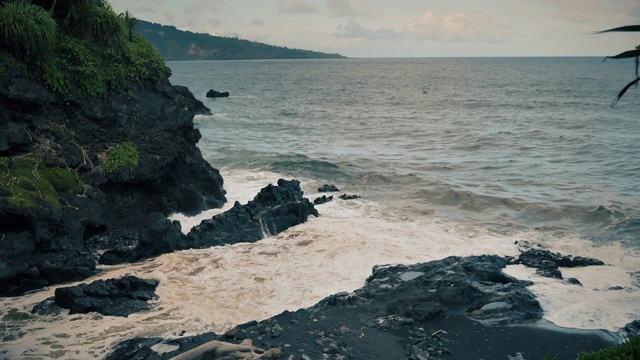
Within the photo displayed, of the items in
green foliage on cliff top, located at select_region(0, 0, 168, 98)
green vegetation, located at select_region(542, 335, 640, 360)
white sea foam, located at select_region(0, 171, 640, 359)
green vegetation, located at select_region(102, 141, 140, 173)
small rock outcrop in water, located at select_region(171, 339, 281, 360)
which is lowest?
white sea foam, located at select_region(0, 171, 640, 359)

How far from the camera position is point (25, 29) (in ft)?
61.8

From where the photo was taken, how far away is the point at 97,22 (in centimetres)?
2219

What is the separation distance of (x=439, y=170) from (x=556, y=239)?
46.6ft

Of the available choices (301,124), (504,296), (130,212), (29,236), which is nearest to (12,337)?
(29,236)

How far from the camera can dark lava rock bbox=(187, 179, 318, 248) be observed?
19781mm

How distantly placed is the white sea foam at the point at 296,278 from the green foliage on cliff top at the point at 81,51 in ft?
23.6

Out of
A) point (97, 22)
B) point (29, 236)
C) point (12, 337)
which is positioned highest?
point (97, 22)

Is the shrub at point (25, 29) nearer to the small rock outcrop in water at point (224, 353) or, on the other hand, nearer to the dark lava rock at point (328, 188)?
the small rock outcrop in water at point (224, 353)

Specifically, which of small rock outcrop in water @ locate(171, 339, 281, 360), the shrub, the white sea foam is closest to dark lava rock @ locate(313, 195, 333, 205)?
the white sea foam

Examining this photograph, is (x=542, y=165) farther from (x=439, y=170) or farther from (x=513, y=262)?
(x=513, y=262)

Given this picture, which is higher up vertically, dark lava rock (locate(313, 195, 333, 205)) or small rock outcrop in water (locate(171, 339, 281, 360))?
small rock outcrop in water (locate(171, 339, 281, 360))

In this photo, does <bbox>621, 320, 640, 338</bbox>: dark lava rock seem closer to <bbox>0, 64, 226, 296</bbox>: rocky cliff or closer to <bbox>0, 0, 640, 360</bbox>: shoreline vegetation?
<bbox>0, 0, 640, 360</bbox>: shoreline vegetation

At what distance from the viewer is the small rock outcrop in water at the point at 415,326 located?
11.9 m

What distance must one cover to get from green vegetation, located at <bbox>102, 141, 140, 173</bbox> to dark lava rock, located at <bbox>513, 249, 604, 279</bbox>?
15.8m
